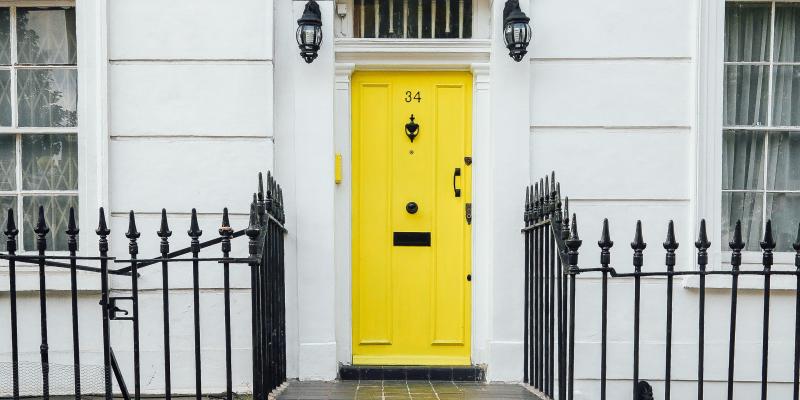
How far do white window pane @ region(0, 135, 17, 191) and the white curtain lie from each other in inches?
208

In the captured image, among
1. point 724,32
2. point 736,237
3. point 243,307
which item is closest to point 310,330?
point 243,307

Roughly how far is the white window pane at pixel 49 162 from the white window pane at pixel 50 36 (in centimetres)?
58

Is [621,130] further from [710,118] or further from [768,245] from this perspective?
[768,245]

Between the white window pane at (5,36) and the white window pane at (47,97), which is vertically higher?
the white window pane at (5,36)

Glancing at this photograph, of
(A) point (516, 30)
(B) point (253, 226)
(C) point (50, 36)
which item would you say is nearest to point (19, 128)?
(C) point (50, 36)

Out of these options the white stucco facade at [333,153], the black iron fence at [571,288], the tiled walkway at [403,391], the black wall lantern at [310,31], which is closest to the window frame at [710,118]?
the white stucco facade at [333,153]

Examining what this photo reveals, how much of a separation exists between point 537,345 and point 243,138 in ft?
8.18

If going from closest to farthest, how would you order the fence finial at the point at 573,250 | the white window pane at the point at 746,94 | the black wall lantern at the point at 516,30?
the fence finial at the point at 573,250, the black wall lantern at the point at 516,30, the white window pane at the point at 746,94

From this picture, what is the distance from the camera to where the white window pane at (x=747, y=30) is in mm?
5582

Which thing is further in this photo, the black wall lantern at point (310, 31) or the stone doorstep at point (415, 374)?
the stone doorstep at point (415, 374)

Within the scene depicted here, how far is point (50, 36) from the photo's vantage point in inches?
218

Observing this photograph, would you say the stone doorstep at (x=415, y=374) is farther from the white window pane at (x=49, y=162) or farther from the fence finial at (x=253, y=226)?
the white window pane at (x=49, y=162)

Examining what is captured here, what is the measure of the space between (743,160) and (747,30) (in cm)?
97

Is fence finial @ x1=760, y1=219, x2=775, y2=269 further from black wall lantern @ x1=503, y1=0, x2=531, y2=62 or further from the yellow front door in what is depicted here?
the yellow front door
